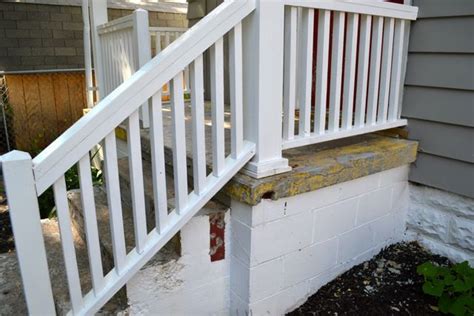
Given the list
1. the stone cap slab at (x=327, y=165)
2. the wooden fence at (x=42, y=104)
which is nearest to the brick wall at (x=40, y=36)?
the wooden fence at (x=42, y=104)

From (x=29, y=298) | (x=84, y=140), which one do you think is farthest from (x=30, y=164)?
(x=29, y=298)

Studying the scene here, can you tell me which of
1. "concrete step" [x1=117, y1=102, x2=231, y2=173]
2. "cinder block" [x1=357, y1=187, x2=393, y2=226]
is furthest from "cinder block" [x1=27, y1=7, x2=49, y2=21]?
"cinder block" [x1=357, y1=187, x2=393, y2=226]

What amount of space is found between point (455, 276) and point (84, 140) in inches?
74.6

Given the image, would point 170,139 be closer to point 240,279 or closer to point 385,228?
point 240,279

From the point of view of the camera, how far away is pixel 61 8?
5.69 m

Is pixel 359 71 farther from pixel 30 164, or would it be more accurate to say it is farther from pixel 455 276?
pixel 30 164

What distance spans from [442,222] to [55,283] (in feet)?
7.01

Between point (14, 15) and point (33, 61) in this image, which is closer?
point (14, 15)

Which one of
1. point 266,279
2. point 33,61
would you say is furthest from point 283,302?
point 33,61

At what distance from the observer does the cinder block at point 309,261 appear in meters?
2.04

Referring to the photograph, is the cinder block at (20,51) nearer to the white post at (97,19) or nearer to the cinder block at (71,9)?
the cinder block at (71,9)

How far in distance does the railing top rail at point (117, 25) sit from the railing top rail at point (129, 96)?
1.24 meters

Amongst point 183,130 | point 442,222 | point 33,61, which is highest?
point 33,61

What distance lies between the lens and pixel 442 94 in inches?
90.4
